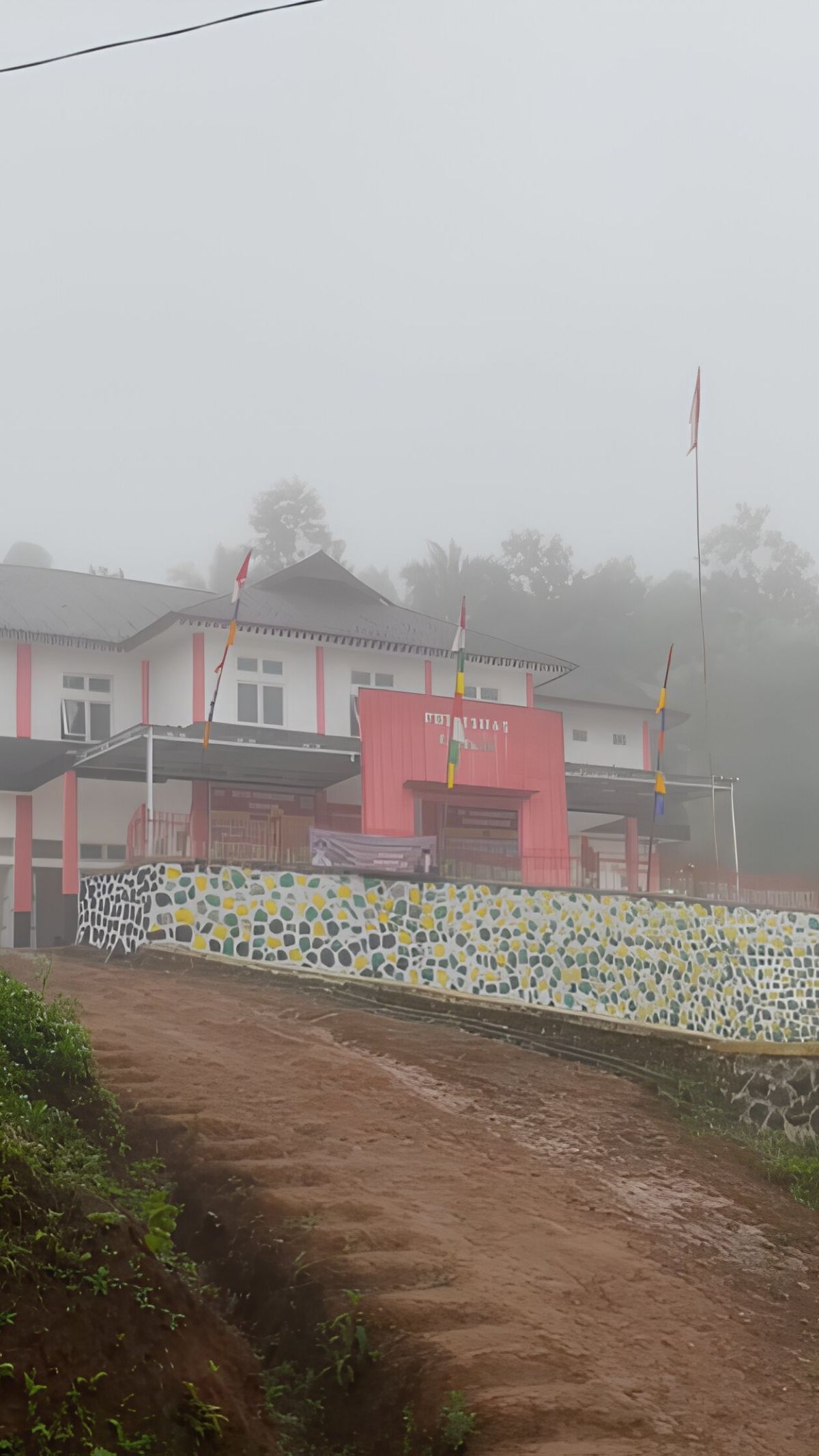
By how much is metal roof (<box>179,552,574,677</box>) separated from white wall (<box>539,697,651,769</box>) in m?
2.96

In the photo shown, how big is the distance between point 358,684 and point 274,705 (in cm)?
235

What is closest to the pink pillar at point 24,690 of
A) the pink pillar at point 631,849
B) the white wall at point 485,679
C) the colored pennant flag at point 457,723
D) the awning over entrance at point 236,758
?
the awning over entrance at point 236,758

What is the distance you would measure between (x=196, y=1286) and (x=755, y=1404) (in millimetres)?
3317

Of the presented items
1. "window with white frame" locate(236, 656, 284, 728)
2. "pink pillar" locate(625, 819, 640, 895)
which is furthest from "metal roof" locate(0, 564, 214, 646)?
"pink pillar" locate(625, 819, 640, 895)

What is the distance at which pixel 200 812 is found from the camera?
2895cm

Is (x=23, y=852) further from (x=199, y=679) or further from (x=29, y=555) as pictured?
(x=29, y=555)

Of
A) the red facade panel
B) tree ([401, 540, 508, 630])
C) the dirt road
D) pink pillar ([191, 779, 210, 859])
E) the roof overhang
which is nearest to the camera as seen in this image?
the dirt road

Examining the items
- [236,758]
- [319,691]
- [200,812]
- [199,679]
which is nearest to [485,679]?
[319,691]

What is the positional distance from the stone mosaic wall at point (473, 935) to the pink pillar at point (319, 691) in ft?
31.8

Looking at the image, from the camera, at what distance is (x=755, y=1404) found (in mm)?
7574

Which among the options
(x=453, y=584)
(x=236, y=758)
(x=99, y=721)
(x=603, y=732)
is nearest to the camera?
(x=236, y=758)

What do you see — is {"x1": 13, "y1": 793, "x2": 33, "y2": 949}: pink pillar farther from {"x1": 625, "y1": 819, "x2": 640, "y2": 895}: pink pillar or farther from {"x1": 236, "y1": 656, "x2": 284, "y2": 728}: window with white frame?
{"x1": 625, "y1": 819, "x2": 640, "y2": 895}: pink pillar

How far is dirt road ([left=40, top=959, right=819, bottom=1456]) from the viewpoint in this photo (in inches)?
285

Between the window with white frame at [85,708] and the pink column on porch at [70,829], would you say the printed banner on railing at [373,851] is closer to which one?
the pink column on porch at [70,829]
